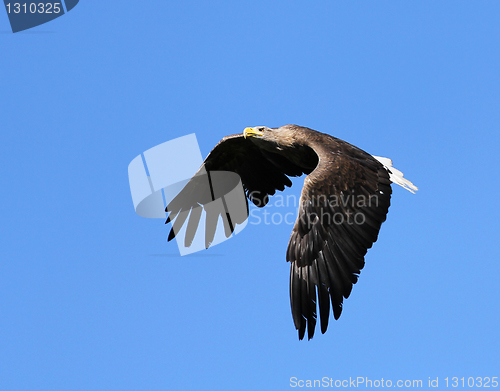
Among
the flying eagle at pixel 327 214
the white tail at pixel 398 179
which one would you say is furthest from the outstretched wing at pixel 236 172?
the white tail at pixel 398 179

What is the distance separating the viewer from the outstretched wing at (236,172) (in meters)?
9.72

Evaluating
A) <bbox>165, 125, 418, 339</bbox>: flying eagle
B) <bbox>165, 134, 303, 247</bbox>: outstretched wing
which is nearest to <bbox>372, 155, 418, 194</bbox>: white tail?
<bbox>165, 125, 418, 339</bbox>: flying eagle

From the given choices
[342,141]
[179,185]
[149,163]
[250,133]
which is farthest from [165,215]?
[342,141]

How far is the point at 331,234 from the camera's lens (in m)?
7.05

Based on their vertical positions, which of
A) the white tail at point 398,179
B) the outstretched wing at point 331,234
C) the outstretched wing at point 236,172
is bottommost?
the outstretched wing at point 331,234

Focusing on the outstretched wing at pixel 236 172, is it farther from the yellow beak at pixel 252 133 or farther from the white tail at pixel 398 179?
the white tail at pixel 398 179

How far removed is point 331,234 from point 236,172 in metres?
A: 3.44

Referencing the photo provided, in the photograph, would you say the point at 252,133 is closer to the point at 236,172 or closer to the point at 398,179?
the point at 236,172

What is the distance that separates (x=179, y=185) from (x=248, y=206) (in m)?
1.34

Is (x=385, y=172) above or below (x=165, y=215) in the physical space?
below

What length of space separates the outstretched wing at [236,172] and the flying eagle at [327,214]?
58 cm

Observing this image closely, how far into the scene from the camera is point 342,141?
872cm

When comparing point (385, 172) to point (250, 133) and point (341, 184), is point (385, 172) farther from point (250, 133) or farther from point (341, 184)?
point (250, 133)

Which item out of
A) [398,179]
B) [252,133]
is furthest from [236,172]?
[398,179]
